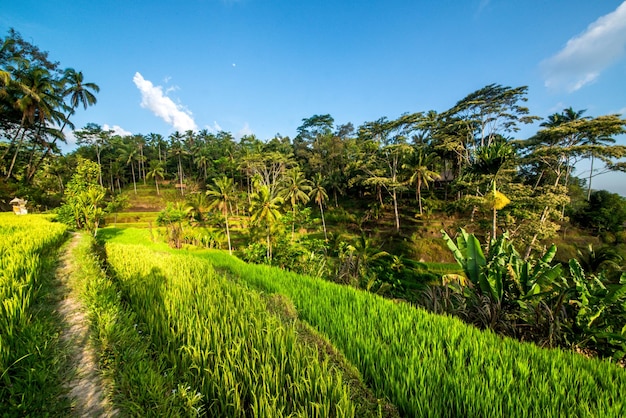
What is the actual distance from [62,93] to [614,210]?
60043mm

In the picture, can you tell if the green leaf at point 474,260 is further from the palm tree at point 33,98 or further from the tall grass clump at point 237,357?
the palm tree at point 33,98

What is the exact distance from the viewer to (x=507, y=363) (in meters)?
2.64

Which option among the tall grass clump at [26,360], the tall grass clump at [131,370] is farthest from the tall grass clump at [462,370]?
the tall grass clump at [26,360]

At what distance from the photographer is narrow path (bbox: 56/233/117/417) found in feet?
6.82

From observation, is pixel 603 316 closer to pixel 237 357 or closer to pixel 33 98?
pixel 237 357

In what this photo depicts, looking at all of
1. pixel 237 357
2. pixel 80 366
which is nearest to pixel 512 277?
pixel 237 357

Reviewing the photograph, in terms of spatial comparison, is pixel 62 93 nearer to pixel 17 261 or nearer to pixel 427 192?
pixel 17 261

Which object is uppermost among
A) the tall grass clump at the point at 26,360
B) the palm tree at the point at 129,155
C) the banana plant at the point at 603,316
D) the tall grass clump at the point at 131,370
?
the palm tree at the point at 129,155

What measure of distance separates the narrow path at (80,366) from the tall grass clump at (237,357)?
534 mm

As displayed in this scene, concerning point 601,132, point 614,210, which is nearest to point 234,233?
point 601,132

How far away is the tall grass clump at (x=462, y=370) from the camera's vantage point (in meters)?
2.06

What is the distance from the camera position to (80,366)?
258 centimetres

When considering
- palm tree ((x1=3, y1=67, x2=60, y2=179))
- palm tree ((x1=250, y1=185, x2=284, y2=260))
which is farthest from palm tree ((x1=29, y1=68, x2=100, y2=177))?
palm tree ((x1=250, y1=185, x2=284, y2=260))

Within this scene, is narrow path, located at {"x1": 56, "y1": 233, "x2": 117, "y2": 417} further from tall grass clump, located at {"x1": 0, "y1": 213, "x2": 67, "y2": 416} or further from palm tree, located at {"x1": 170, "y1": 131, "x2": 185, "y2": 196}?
palm tree, located at {"x1": 170, "y1": 131, "x2": 185, "y2": 196}
